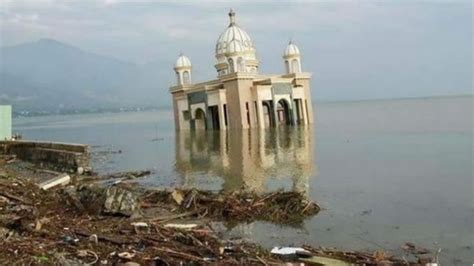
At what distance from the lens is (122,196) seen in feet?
44.8

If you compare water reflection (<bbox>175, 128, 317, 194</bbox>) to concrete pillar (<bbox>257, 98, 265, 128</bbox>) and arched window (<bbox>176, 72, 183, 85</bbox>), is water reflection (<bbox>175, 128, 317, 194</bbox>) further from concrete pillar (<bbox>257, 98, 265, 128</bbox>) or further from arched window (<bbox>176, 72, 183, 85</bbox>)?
arched window (<bbox>176, 72, 183, 85</bbox>)

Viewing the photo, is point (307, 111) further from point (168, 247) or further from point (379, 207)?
point (168, 247)

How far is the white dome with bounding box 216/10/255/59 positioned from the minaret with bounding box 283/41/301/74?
4.23 m

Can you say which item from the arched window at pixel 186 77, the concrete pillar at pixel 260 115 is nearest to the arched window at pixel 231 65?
the concrete pillar at pixel 260 115

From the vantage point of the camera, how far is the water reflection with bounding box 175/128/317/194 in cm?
2092

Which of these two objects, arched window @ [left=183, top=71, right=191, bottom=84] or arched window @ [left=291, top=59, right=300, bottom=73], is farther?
arched window @ [left=183, top=71, right=191, bottom=84]

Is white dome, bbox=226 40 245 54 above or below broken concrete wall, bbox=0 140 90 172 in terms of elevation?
above

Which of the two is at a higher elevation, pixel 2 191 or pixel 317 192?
pixel 2 191

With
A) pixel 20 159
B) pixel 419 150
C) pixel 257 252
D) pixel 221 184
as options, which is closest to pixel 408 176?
pixel 221 184

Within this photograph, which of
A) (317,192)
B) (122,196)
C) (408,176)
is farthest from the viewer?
(408,176)

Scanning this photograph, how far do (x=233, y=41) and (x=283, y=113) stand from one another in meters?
9.50

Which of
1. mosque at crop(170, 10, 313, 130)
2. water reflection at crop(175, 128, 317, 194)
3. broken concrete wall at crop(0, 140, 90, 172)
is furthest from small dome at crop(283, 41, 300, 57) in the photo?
broken concrete wall at crop(0, 140, 90, 172)

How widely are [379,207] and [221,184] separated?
6501 mm

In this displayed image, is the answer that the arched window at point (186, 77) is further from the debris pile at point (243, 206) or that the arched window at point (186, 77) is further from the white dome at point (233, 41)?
the debris pile at point (243, 206)
